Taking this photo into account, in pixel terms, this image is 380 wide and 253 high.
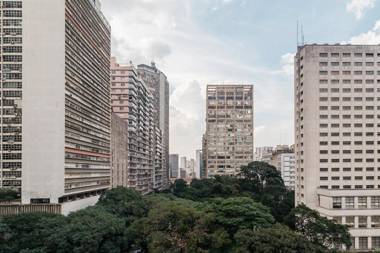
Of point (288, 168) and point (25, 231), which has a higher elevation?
point (25, 231)

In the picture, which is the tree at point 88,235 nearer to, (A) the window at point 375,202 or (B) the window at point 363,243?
(B) the window at point 363,243

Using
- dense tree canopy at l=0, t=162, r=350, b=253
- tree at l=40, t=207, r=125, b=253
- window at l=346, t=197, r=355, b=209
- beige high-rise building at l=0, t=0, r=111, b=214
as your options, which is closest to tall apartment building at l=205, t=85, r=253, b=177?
window at l=346, t=197, r=355, b=209

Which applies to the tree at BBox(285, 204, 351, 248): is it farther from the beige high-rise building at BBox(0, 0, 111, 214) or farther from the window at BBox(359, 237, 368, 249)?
the beige high-rise building at BBox(0, 0, 111, 214)

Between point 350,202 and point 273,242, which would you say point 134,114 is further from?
point 273,242

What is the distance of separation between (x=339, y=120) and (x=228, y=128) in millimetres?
55441

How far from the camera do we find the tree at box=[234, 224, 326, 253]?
97.5 feet

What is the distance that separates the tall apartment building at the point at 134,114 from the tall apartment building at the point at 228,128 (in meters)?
23.5

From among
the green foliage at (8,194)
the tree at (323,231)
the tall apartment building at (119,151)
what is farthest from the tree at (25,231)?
the tall apartment building at (119,151)

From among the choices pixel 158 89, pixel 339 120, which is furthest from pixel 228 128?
pixel 339 120

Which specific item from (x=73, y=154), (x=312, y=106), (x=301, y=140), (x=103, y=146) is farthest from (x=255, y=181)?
(x=73, y=154)

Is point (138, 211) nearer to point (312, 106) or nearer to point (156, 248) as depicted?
point (156, 248)

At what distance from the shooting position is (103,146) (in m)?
63.7

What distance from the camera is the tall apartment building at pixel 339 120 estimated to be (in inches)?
2365

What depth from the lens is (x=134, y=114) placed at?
3201 inches
